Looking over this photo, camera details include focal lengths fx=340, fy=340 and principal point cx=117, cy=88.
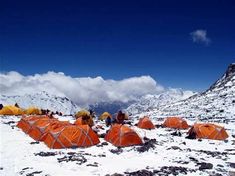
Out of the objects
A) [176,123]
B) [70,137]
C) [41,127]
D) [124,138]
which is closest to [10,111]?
[41,127]

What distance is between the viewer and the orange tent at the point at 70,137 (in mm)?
31594

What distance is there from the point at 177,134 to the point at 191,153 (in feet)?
39.9

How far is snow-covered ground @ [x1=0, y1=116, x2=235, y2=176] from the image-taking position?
23375 mm

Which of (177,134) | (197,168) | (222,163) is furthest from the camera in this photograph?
(177,134)

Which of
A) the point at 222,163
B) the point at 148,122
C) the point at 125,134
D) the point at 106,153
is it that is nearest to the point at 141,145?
the point at 125,134

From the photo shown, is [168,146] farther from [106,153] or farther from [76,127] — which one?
[76,127]

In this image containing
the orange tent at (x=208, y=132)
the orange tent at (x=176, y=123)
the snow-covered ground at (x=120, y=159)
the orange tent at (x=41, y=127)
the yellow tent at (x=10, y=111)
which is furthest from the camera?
the yellow tent at (x=10, y=111)

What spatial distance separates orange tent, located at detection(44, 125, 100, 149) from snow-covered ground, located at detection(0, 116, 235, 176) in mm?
833

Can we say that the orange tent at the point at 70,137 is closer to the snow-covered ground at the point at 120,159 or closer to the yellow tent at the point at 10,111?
the snow-covered ground at the point at 120,159

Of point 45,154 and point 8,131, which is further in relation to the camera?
point 8,131

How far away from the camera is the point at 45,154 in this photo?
2845 centimetres

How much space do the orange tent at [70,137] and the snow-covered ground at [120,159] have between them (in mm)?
833

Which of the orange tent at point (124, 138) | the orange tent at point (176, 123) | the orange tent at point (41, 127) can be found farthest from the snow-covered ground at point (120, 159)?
the orange tent at point (176, 123)

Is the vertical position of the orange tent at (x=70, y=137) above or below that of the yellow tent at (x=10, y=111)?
below
